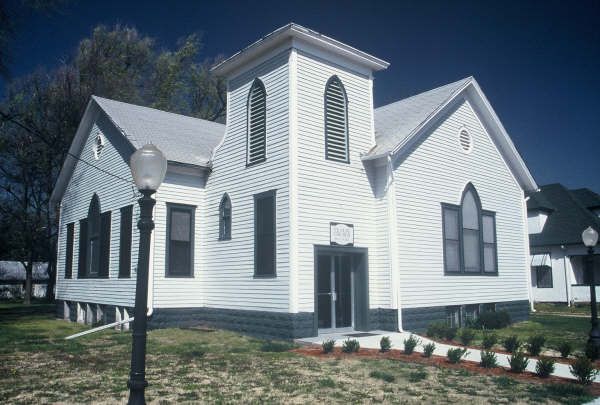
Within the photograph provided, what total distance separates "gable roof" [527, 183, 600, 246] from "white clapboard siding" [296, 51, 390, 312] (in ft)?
65.4

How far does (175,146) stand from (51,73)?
62.1 ft

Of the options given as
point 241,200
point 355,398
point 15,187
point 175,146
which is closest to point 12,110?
point 15,187

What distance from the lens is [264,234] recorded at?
16.0m

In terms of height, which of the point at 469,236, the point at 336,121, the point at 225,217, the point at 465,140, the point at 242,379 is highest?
the point at 465,140

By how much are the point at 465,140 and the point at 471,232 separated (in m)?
3.36

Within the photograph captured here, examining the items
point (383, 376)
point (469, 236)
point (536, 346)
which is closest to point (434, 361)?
point (383, 376)

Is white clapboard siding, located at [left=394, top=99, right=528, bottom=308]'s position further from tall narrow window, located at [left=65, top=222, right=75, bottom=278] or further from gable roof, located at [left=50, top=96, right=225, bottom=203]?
tall narrow window, located at [left=65, top=222, right=75, bottom=278]

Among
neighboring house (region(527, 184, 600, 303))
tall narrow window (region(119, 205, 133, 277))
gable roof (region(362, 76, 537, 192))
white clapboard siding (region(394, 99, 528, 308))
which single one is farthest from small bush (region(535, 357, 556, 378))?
neighboring house (region(527, 184, 600, 303))

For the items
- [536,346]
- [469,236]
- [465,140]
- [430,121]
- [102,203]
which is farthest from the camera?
[102,203]

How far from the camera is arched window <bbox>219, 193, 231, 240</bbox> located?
17748mm

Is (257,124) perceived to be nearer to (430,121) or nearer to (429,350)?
(430,121)

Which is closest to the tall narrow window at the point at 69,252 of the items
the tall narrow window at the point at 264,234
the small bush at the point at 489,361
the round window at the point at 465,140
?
the tall narrow window at the point at 264,234

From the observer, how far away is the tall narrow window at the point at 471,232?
19422mm

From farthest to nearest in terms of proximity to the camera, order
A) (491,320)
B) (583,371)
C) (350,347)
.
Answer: (491,320) < (350,347) < (583,371)
